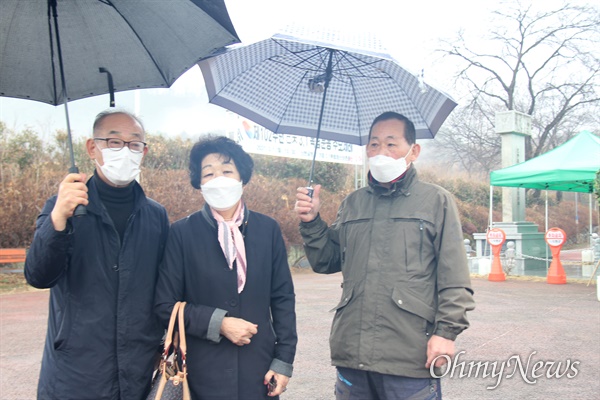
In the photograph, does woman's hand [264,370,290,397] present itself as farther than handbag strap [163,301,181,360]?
Yes

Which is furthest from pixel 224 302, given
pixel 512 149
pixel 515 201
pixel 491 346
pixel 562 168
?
pixel 512 149

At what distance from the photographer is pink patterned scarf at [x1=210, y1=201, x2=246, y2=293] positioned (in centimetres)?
254

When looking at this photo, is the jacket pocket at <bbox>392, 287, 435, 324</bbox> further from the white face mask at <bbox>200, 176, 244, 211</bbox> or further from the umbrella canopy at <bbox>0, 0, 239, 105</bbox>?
the umbrella canopy at <bbox>0, 0, 239, 105</bbox>

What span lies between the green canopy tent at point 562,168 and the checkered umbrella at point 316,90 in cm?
1019

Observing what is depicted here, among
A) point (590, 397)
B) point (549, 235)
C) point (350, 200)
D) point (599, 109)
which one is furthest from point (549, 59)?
point (350, 200)

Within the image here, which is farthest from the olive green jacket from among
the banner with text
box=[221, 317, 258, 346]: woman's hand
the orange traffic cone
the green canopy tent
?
the banner with text

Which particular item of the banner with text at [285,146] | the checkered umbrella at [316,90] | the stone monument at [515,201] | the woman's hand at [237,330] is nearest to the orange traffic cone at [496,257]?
the stone monument at [515,201]

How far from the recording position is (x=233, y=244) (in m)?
2.56

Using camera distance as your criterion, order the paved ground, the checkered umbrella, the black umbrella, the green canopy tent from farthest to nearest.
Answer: the green canopy tent < the paved ground < the checkered umbrella < the black umbrella

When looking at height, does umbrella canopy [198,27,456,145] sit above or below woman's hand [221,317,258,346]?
above

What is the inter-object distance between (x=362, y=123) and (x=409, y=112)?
33cm

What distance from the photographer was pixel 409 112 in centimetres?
344

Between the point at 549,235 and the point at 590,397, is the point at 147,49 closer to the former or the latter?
the point at 590,397

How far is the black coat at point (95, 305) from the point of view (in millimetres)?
2307
